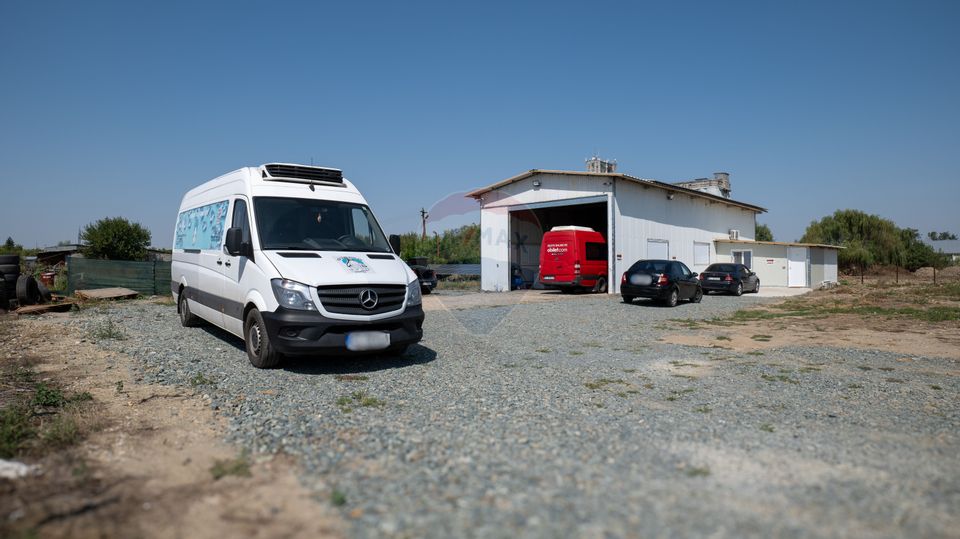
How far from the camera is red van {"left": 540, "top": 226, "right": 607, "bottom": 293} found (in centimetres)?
2122

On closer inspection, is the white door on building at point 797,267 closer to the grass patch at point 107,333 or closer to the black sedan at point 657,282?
the black sedan at point 657,282

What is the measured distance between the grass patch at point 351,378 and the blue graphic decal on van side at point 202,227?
3075mm

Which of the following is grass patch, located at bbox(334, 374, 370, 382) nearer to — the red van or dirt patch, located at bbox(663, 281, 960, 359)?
dirt patch, located at bbox(663, 281, 960, 359)

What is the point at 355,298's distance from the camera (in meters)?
6.58

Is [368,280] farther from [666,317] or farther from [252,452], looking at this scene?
[666,317]

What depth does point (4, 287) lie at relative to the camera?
12750mm

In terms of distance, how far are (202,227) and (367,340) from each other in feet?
14.2

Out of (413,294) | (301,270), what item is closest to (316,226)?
(301,270)

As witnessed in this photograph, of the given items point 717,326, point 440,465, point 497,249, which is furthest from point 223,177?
point 497,249

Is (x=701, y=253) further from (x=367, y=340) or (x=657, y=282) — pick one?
(x=367, y=340)

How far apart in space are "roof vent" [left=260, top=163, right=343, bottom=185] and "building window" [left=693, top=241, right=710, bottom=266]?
2343 centimetres

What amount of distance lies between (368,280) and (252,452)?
3038mm

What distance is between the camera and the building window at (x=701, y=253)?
91.3 ft

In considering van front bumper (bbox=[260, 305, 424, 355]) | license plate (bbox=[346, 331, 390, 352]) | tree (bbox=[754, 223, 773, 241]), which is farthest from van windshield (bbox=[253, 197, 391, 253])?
tree (bbox=[754, 223, 773, 241])
